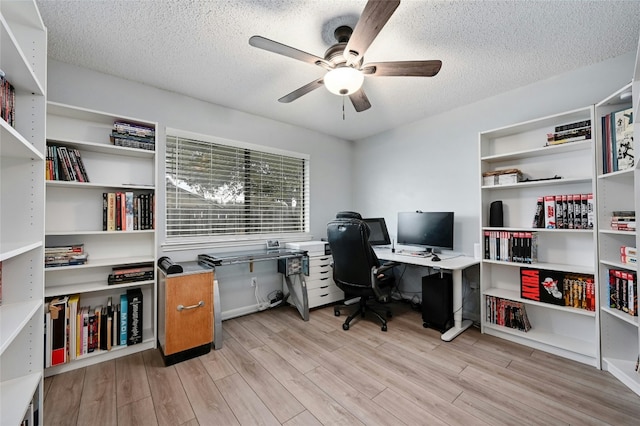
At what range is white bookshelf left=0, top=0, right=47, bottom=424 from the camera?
1180 millimetres

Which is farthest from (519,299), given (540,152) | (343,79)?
(343,79)

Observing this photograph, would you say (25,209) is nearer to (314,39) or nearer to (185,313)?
(185,313)

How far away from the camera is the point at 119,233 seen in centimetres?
230

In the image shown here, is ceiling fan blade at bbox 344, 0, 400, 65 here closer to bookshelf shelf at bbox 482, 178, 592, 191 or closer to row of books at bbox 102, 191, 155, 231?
bookshelf shelf at bbox 482, 178, 592, 191

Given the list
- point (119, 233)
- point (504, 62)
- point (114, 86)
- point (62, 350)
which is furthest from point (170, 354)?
point (504, 62)

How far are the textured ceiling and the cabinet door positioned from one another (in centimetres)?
181

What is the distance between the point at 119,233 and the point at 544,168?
3960 millimetres

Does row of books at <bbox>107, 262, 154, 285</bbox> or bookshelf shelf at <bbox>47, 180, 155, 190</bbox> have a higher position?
bookshelf shelf at <bbox>47, 180, 155, 190</bbox>

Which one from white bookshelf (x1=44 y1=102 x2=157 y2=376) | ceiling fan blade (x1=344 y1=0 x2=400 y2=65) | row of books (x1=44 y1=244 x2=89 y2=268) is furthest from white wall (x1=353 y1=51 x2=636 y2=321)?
row of books (x1=44 y1=244 x2=89 y2=268)

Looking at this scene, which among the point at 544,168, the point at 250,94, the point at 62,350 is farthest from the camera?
the point at 250,94

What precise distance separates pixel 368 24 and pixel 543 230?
223 cm

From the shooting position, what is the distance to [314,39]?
1873 mm

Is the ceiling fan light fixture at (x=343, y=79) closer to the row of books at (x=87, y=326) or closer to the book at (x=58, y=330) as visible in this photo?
the row of books at (x=87, y=326)

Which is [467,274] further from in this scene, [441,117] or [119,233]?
[119,233]
